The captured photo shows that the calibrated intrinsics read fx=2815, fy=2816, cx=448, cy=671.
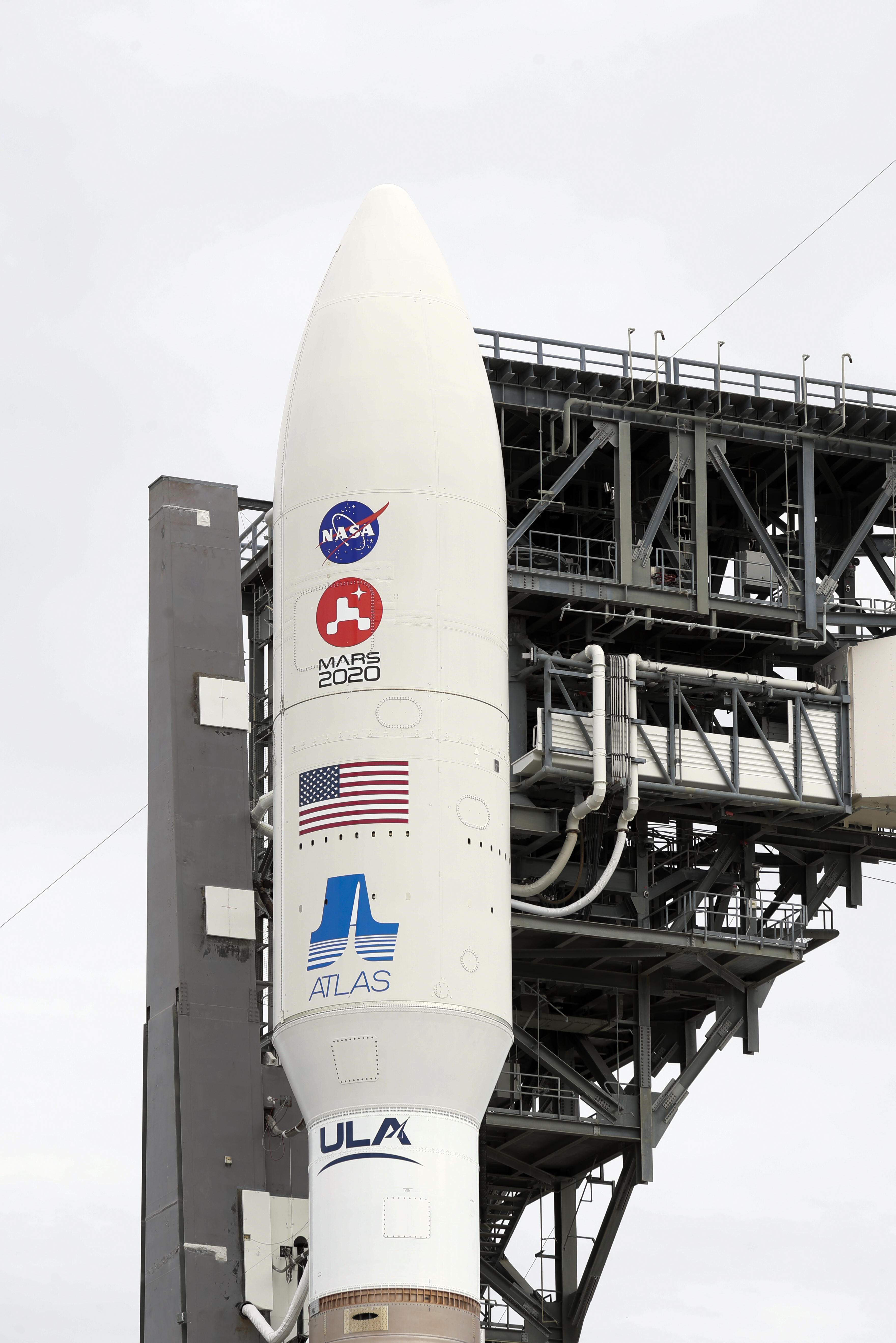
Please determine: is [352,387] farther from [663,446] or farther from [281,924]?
[663,446]

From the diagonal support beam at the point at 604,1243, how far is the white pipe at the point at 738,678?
348 inches

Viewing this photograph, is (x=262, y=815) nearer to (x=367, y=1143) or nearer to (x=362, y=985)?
(x=362, y=985)

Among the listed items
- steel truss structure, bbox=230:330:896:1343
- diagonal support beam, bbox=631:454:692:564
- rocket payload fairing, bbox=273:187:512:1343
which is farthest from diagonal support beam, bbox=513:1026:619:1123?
rocket payload fairing, bbox=273:187:512:1343

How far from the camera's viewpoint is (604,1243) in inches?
2104

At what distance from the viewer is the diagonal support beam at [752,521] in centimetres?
5172

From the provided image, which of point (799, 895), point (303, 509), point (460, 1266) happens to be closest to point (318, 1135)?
point (460, 1266)

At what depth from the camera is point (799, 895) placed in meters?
53.4

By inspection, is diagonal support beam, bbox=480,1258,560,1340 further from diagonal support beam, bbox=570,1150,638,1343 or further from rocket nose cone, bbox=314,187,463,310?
rocket nose cone, bbox=314,187,463,310

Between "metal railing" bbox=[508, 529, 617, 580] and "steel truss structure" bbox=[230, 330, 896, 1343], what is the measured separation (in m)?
0.10

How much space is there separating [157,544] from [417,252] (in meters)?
Answer: 8.88

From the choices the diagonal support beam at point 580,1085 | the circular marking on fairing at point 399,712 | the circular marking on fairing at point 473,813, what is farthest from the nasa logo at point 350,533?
the diagonal support beam at point 580,1085

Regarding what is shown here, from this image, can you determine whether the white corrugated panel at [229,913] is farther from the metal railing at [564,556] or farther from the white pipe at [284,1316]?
the metal railing at [564,556]

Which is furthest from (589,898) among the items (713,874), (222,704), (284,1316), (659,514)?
(284,1316)

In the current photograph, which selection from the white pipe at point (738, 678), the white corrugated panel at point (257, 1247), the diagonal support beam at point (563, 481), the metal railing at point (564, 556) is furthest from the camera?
the metal railing at point (564, 556)
